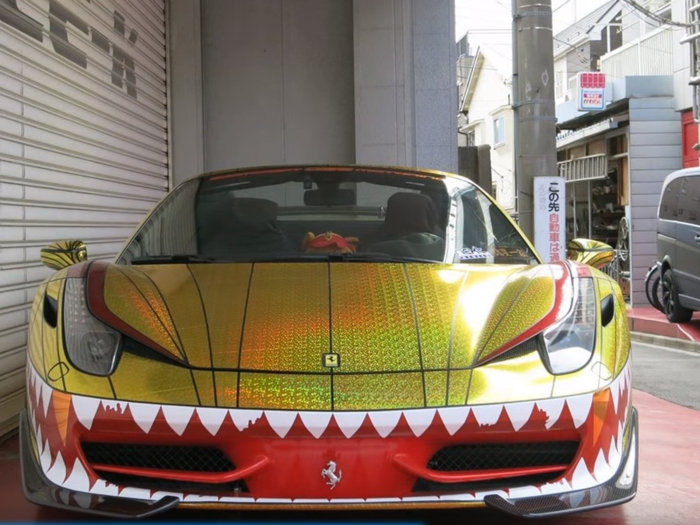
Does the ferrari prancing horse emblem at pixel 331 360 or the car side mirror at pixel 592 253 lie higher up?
the car side mirror at pixel 592 253

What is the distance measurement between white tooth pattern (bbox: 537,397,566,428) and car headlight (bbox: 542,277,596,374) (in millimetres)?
124

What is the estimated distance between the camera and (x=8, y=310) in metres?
3.96

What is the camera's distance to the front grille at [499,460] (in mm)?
1848

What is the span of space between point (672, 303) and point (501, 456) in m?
10.1

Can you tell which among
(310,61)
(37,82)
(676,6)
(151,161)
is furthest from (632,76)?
(37,82)

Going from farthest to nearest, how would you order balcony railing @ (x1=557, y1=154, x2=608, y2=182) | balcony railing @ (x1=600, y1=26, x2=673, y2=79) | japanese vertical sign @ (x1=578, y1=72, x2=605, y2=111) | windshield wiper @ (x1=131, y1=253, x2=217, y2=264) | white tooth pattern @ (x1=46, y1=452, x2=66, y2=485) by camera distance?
balcony railing @ (x1=557, y1=154, x2=608, y2=182)
japanese vertical sign @ (x1=578, y1=72, x2=605, y2=111)
balcony railing @ (x1=600, y1=26, x2=673, y2=79)
windshield wiper @ (x1=131, y1=253, x2=217, y2=264)
white tooth pattern @ (x1=46, y1=452, x2=66, y2=485)

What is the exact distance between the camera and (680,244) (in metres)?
10.1

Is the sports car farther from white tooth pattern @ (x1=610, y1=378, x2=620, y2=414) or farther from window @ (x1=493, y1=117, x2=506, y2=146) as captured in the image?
window @ (x1=493, y1=117, x2=506, y2=146)

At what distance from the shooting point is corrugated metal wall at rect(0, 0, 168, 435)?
4016 millimetres

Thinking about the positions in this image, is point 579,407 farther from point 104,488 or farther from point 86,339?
point 86,339

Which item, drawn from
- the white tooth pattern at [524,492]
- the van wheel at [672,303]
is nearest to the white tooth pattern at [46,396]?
the white tooth pattern at [524,492]

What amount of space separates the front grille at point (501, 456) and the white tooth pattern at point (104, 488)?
0.82 metres

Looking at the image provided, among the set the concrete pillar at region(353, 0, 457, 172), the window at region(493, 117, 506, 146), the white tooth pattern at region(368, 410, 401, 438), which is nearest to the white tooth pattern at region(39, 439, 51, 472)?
the white tooth pattern at region(368, 410, 401, 438)

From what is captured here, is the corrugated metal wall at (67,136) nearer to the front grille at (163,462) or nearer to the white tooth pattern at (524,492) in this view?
the front grille at (163,462)
